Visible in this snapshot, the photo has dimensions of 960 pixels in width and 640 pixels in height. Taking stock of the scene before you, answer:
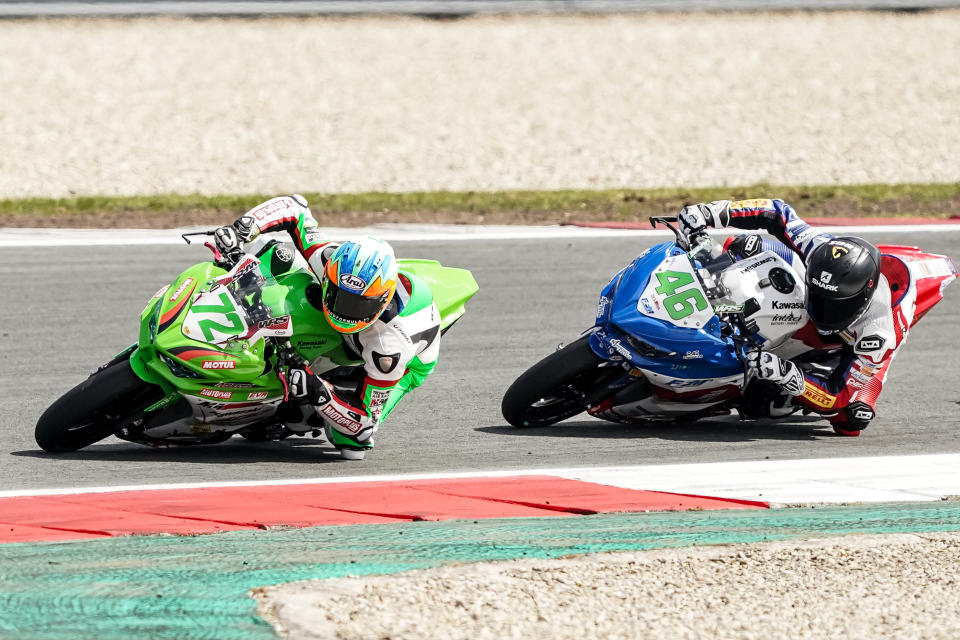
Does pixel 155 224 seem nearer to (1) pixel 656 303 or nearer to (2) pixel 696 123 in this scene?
(1) pixel 656 303

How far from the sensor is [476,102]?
20266mm

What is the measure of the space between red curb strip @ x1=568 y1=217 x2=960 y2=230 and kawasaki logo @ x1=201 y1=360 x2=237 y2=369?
6.87m

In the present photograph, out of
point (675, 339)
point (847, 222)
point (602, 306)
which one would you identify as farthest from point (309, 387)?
point (847, 222)

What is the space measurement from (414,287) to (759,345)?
2.12 m

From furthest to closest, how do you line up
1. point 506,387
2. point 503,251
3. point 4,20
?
point 4,20
point 503,251
point 506,387

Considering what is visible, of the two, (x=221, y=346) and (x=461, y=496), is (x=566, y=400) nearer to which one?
(x=461, y=496)

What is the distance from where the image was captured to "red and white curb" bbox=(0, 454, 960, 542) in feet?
21.1

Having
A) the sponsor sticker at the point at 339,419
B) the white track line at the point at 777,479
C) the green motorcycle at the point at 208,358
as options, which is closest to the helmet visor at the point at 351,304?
the green motorcycle at the point at 208,358

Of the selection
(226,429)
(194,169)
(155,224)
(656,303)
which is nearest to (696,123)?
(194,169)

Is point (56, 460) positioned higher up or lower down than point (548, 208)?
higher up

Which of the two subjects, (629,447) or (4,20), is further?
(4,20)

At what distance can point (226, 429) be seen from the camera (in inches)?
320

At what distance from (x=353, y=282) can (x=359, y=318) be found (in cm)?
21

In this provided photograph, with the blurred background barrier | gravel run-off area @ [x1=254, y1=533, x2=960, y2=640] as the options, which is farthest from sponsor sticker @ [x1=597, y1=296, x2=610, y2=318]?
the blurred background barrier
